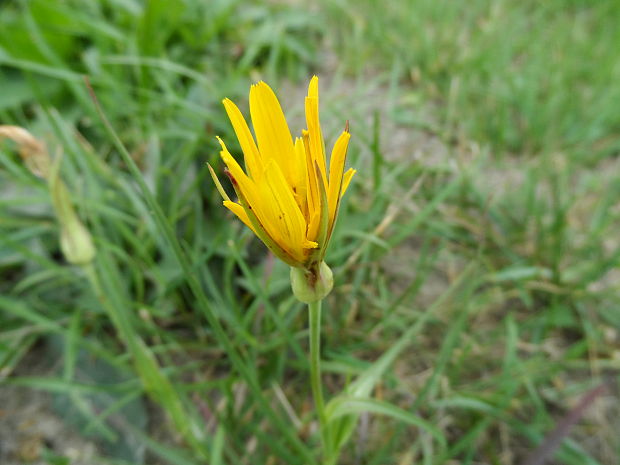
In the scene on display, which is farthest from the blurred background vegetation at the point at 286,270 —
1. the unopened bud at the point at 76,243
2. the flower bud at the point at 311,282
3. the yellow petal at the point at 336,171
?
the yellow petal at the point at 336,171

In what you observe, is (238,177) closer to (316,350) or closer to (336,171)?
(336,171)

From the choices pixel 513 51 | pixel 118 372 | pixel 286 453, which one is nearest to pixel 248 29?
pixel 513 51

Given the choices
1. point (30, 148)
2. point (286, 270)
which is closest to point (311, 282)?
point (286, 270)

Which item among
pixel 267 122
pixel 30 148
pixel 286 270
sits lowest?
pixel 286 270

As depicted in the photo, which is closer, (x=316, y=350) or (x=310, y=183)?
(x=310, y=183)

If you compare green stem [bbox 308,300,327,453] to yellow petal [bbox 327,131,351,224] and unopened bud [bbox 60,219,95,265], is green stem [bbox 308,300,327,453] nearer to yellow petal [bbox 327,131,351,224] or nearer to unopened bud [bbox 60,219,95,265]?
yellow petal [bbox 327,131,351,224]

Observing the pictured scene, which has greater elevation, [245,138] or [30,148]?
[245,138]

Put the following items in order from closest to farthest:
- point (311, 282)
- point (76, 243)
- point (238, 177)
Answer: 1. point (238, 177)
2. point (311, 282)
3. point (76, 243)
